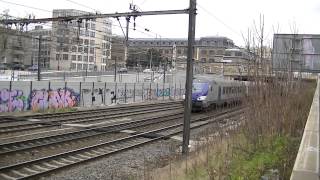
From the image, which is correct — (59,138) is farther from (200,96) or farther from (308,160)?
(200,96)

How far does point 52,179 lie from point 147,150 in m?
6.34

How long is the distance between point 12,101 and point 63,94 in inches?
252

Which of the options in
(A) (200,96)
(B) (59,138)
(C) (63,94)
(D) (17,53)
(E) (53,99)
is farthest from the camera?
(D) (17,53)

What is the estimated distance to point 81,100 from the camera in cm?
4403

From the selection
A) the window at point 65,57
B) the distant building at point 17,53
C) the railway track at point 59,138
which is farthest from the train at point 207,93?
the window at point 65,57

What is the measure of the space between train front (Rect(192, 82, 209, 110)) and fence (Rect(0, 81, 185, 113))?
11.5 m

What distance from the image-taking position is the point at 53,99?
129 feet

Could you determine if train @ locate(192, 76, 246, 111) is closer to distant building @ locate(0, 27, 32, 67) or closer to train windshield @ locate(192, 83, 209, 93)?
train windshield @ locate(192, 83, 209, 93)

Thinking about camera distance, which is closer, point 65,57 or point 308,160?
point 308,160

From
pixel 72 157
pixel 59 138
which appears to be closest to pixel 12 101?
pixel 59 138

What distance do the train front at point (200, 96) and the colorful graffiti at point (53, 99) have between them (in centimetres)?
1149

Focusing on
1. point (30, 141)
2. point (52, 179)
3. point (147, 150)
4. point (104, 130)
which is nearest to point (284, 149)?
point (52, 179)

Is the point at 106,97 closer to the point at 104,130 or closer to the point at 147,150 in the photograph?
the point at 104,130

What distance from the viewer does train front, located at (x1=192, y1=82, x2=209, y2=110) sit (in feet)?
120
